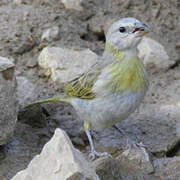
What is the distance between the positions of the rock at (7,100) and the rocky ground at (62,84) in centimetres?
34

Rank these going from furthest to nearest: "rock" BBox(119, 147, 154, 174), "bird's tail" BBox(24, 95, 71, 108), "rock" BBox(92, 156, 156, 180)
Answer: "bird's tail" BBox(24, 95, 71, 108) → "rock" BBox(119, 147, 154, 174) → "rock" BBox(92, 156, 156, 180)

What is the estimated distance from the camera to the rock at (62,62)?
217 inches

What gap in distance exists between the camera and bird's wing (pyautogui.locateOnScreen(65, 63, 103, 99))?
4477 mm

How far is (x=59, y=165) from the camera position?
10.4ft

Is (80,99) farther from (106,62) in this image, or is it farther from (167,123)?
(167,123)

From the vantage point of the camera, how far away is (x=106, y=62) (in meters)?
4.42

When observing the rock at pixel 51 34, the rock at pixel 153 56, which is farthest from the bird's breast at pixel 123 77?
the rock at pixel 51 34

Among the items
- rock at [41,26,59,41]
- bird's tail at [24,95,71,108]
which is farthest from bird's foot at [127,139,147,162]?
rock at [41,26,59,41]

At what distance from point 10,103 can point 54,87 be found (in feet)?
4.51

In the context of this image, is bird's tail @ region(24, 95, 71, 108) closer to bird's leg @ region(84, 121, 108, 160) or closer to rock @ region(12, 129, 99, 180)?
bird's leg @ region(84, 121, 108, 160)

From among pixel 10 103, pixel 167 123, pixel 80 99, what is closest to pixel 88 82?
pixel 80 99

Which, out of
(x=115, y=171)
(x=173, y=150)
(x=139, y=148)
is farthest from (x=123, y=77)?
(x=173, y=150)

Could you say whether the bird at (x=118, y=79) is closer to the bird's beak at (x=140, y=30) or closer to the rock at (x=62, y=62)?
the bird's beak at (x=140, y=30)

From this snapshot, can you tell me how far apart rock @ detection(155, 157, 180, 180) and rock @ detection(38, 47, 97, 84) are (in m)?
1.70
